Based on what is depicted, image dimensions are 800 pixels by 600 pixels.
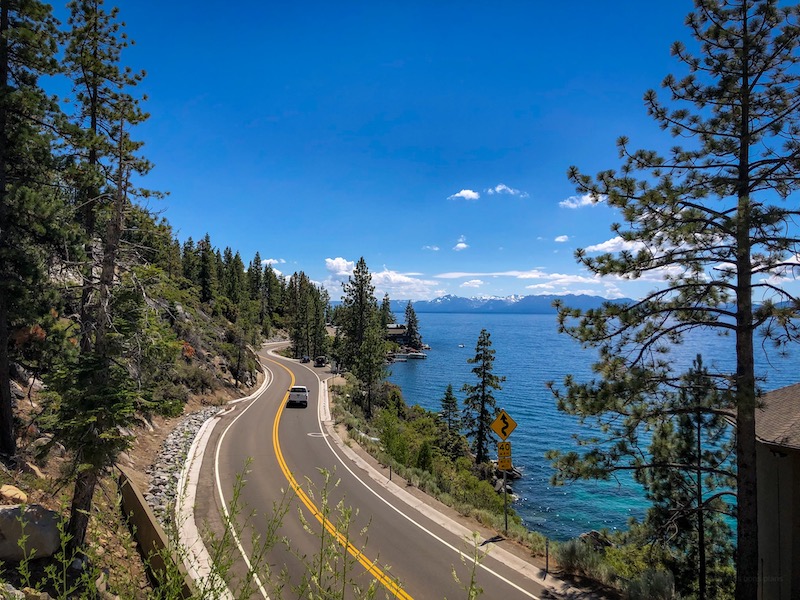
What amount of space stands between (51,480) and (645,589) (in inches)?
543

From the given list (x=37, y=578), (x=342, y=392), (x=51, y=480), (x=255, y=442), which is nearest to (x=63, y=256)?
(x=51, y=480)

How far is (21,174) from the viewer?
12.5 m

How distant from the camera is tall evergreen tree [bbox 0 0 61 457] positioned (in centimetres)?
1134

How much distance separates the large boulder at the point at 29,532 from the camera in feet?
24.3

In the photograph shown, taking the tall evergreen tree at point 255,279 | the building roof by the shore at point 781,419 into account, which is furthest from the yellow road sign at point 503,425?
the tall evergreen tree at point 255,279

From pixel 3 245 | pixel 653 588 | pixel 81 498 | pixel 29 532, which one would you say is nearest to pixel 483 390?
pixel 653 588

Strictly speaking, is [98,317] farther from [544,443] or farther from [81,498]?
[544,443]

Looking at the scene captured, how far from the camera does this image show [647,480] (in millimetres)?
12023

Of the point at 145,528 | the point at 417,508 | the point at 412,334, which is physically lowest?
the point at 412,334

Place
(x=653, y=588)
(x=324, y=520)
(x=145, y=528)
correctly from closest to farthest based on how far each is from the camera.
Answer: (x=324, y=520) → (x=653, y=588) → (x=145, y=528)

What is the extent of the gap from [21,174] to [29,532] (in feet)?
32.8

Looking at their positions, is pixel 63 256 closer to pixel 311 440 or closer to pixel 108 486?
pixel 108 486

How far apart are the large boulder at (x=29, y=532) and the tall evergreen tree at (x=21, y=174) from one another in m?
4.46

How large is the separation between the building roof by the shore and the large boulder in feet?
42.6
